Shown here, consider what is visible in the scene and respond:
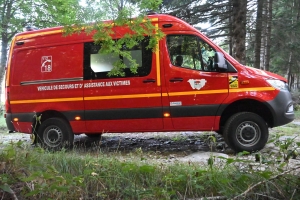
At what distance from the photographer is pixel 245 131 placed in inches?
195

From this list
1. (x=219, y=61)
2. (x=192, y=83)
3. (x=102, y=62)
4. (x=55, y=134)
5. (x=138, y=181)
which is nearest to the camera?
(x=138, y=181)

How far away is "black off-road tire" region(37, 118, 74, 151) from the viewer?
5.59 meters

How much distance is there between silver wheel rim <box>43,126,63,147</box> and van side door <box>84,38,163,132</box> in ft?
2.24

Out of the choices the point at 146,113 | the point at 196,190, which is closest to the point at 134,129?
the point at 146,113

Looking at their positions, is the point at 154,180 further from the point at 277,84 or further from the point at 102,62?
the point at 277,84

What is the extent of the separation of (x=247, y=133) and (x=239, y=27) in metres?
4.67

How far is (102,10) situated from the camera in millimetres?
2244

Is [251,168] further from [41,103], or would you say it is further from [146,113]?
[41,103]

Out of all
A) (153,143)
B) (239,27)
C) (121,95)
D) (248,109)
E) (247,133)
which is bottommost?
(153,143)

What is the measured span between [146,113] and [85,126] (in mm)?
1342

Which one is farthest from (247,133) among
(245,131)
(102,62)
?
(102,62)

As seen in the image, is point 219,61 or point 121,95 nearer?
point 219,61

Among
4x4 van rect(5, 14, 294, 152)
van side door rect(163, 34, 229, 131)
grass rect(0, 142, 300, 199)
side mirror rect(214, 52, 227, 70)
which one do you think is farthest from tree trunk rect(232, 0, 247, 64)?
grass rect(0, 142, 300, 199)

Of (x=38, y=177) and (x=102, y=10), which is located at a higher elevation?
(x=102, y=10)
